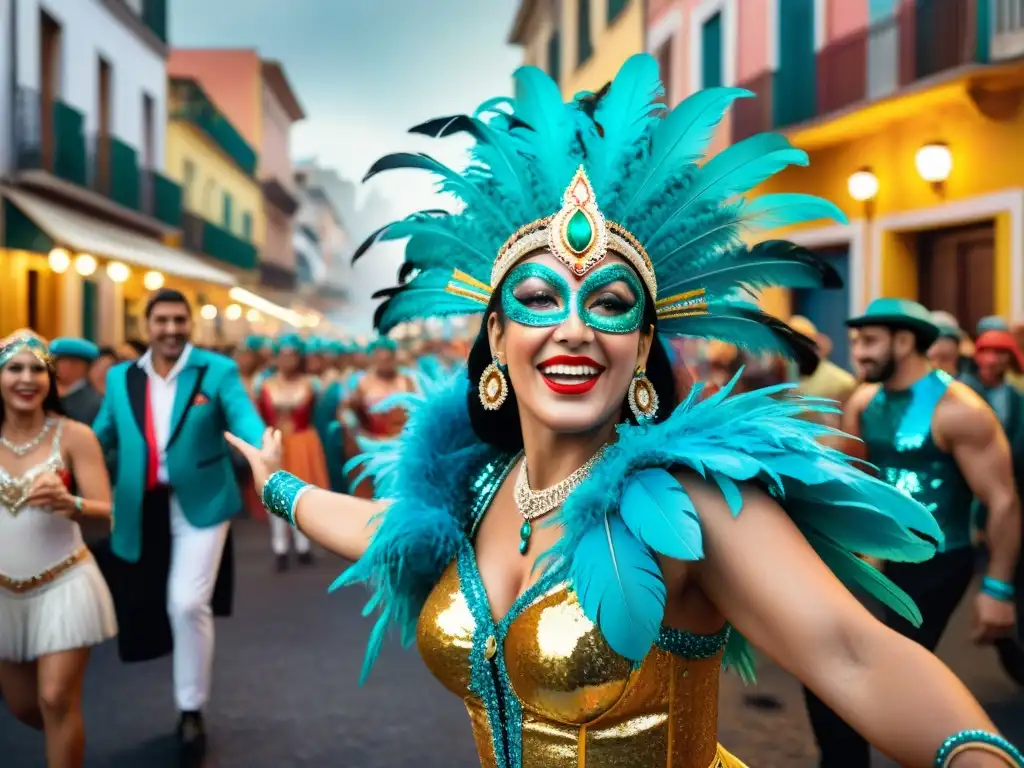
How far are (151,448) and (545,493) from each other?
11.1 ft

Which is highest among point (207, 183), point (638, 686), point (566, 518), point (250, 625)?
point (207, 183)

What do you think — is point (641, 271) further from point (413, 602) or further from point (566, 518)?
point (413, 602)

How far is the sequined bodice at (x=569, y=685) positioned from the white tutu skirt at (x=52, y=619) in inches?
90.5

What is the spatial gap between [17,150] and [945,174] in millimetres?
13547

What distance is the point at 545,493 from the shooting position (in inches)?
87.2

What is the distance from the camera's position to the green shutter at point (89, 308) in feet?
67.5

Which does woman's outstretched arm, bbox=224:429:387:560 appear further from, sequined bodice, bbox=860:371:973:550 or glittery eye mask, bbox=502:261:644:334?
sequined bodice, bbox=860:371:973:550

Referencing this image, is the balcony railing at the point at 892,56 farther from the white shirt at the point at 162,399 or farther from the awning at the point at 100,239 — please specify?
the awning at the point at 100,239

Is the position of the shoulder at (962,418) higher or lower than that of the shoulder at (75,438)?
higher

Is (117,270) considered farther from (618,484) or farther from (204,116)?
(618,484)

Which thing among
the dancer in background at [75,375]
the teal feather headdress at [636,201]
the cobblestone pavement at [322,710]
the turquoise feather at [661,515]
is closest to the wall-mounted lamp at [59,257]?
the dancer in background at [75,375]

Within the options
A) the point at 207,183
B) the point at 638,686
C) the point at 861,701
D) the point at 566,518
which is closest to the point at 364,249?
the point at 566,518

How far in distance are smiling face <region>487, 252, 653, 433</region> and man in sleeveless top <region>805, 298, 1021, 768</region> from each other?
257 cm

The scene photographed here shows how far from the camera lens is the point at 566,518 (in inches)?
77.1
